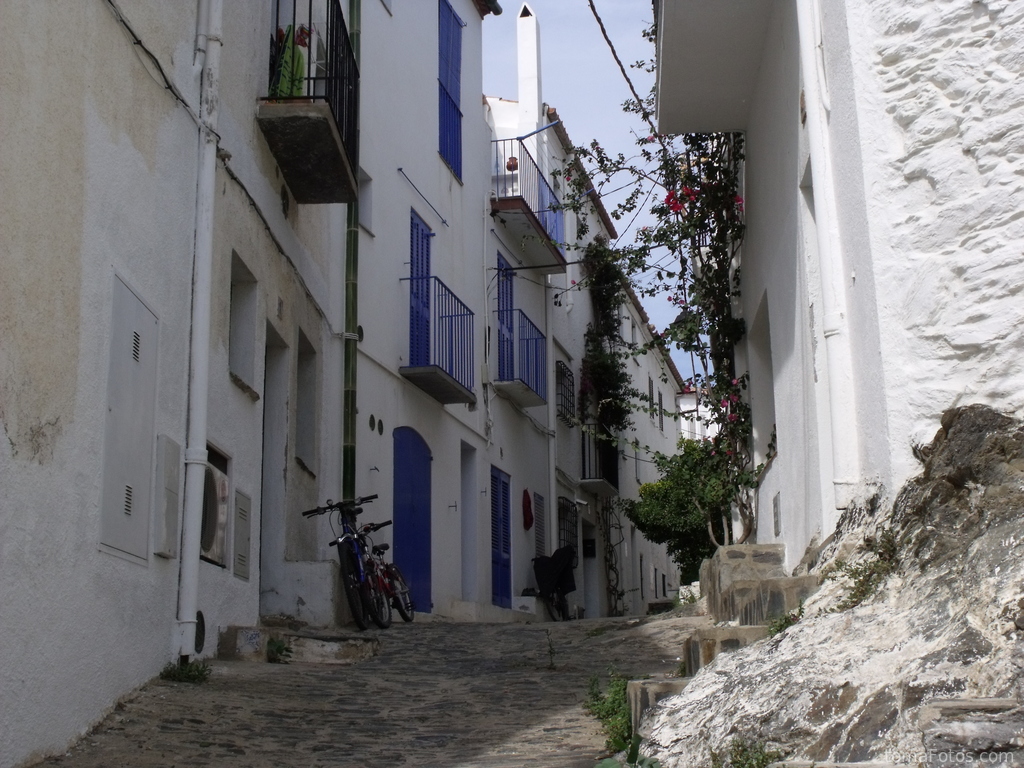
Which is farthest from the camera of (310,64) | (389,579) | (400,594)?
(400,594)

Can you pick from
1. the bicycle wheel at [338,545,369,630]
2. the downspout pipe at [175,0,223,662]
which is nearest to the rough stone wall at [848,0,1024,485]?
the downspout pipe at [175,0,223,662]

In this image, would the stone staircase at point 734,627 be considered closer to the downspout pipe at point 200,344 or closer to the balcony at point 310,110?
the downspout pipe at point 200,344

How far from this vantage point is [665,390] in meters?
31.2

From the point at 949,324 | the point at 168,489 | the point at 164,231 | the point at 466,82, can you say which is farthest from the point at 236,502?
the point at 466,82

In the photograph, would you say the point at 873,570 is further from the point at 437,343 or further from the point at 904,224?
the point at 437,343

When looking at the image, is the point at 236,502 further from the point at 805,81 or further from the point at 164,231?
the point at 805,81

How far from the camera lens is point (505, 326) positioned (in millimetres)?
17906

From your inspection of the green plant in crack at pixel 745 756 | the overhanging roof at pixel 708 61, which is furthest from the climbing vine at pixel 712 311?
the green plant in crack at pixel 745 756

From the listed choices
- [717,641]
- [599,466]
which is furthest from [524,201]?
[717,641]

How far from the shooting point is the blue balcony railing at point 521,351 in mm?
17688

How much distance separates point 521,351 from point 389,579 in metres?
7.19

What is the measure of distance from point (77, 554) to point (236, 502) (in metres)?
3.18

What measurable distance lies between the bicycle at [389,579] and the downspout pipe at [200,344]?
3394 mm

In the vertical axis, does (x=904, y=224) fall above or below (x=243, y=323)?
below
